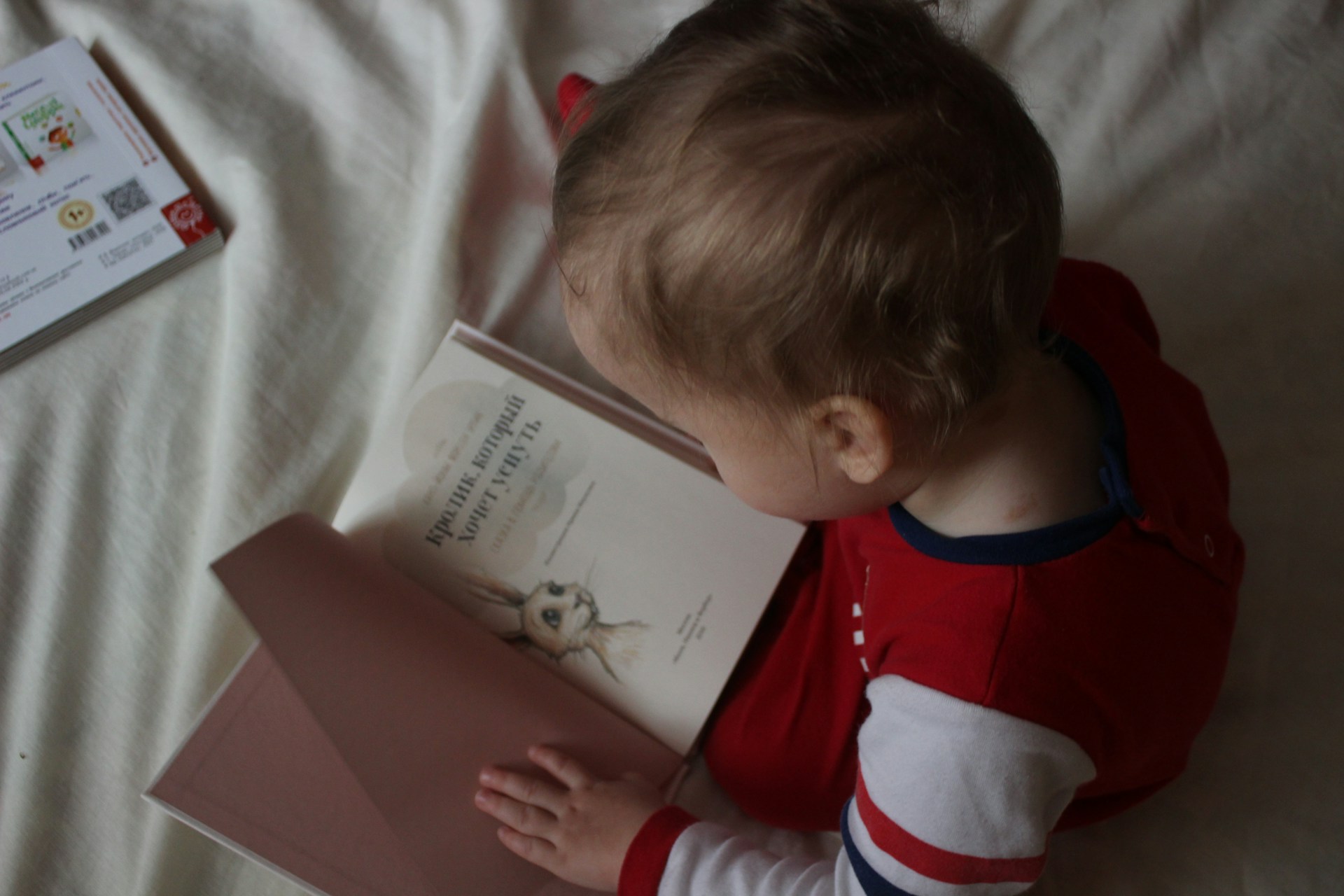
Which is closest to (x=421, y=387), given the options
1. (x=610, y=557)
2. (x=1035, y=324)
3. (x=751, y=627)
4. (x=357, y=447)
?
(x=357, y=447)

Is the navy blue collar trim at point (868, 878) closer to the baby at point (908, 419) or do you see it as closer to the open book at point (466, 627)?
the baby at point (908, 419)

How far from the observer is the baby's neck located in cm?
45

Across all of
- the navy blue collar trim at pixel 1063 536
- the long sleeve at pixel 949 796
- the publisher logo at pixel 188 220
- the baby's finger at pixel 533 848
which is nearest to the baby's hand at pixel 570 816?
the baby's finger at pixel 533 848

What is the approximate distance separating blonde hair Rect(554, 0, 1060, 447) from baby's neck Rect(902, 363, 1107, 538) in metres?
0.06

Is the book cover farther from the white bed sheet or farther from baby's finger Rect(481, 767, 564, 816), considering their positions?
baby's finger Rect(481, 767, 564, 816)

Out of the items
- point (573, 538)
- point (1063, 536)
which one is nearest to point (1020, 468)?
point (1063, 536)

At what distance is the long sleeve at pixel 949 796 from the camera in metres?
0.42

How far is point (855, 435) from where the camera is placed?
16.3 inches

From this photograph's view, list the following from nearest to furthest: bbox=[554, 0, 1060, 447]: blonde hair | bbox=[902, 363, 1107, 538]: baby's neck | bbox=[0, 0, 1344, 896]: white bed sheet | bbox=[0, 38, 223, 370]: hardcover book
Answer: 1. bbox=[554, 0, 1060, 447]: blonde hair
2. bbox=[902, 363, 1107, 538]: baby's neck
3. bbox=[0, 0, 1344, 896]: white bed sheet
4. bbox=[0, 38, 223, 370]: hardcover book

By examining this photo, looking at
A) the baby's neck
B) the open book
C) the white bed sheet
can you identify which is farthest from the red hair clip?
the baby's neck

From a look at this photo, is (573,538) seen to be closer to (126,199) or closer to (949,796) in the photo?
(949,796)

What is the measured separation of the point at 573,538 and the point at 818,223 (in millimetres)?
328

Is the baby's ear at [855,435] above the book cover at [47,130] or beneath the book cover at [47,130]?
beneath

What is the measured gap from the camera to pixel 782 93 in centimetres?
36
